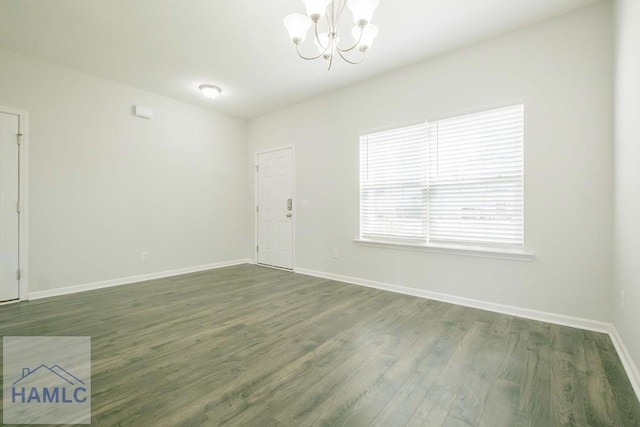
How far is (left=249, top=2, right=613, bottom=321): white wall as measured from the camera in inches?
97.0

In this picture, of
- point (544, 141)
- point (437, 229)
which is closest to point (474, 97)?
point (544, 141)

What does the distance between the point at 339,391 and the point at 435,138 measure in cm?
288

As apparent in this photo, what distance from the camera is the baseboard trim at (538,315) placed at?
185 centimetres

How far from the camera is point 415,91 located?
3.51m

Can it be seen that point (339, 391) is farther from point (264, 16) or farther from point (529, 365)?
point (264, 16)

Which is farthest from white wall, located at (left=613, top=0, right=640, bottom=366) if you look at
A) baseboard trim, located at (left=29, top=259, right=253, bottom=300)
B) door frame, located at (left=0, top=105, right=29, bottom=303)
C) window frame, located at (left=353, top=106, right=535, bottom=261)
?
door frame, located at (left=0, top=105, right=29, bottom=303)

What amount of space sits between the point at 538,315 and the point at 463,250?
873 mm

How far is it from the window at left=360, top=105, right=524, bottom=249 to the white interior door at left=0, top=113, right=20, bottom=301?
13.9 ft

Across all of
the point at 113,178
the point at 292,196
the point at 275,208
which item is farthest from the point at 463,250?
the point at 113,178

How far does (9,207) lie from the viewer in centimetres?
323

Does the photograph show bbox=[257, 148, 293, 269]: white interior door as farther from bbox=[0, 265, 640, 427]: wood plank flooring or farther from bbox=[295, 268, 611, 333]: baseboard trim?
bbox=[0, 265, 640, 427]: wood plank flooring

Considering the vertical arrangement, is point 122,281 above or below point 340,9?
below

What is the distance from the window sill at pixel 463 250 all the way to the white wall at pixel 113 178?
3151 millimetres

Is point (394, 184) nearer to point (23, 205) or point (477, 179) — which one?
point (477, 179)
